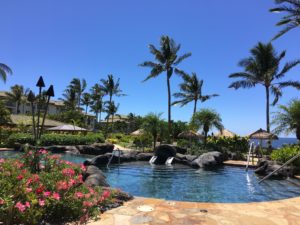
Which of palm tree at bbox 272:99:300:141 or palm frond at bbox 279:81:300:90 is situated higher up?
palm frond at bbox 279:81:300:90

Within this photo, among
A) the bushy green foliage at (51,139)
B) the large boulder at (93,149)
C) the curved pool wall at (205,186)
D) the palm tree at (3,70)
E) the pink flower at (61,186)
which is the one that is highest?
the palm tree at (3,70)

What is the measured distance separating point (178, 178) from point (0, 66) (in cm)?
2281

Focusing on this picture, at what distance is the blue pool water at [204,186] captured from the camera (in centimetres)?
987

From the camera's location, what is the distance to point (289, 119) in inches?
813

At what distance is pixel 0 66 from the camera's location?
93.4 ft

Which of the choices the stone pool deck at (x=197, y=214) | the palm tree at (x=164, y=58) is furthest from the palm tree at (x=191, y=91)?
the stone pool deck at (x=197, y=214)

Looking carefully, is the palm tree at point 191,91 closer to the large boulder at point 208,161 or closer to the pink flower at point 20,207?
the large boulder at point 208,161

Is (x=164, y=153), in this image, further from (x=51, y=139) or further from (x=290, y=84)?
(x=290, y=84)

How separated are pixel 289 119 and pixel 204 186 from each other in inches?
466

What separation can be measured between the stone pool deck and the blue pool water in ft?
9.26

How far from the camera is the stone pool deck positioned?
211 inches

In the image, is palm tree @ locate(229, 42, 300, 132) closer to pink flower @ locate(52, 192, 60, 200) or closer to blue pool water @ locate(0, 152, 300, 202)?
blue pool water @ locate(0, 152, 300, 202)

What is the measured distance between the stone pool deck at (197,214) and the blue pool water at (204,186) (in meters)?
2.82

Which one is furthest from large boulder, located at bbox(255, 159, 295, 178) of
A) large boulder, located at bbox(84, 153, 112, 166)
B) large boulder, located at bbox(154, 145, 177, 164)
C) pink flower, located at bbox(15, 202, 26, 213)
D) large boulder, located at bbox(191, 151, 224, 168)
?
pink flower, located at bbox(15, 202, 26, 213)
